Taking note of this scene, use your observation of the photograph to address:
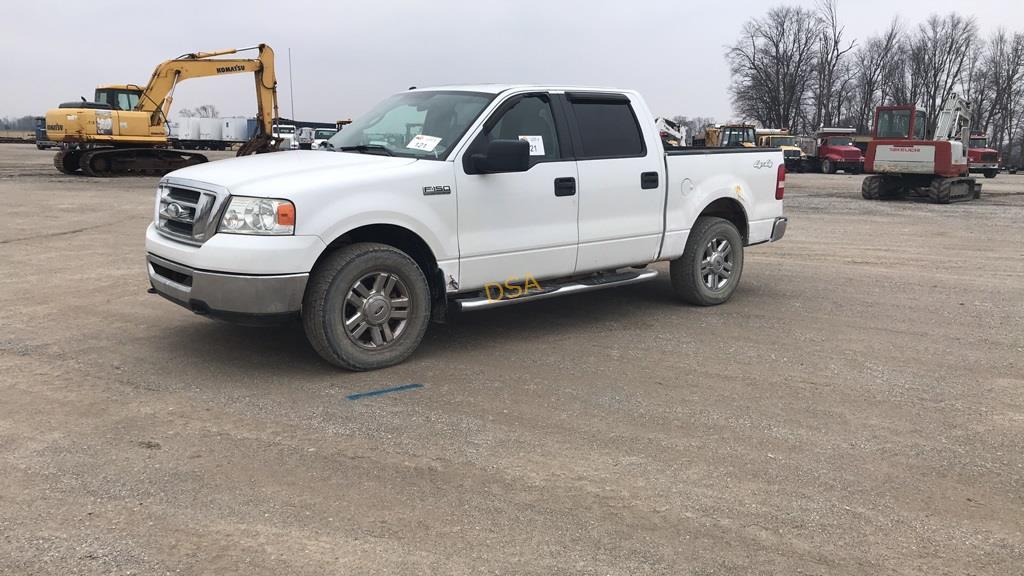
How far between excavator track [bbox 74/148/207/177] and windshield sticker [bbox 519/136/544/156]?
21.1 metres

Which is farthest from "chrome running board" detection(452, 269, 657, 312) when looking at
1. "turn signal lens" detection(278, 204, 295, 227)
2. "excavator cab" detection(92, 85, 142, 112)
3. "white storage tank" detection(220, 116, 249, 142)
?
"white storage tank" detection(220, 116, 249, 142)

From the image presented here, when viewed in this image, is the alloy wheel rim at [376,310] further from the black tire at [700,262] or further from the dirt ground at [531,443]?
the black tire at [700,262]

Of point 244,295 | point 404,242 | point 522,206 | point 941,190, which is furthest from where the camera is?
point 941,190

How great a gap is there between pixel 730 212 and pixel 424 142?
11.6ft

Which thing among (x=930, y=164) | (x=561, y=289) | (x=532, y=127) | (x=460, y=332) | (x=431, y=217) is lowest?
(x=460, y=332)

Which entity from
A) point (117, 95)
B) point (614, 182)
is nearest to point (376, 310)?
point (614, 182)

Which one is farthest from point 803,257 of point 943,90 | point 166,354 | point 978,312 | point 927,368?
point 943,90

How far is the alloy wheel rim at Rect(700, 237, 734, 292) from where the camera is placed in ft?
25.4

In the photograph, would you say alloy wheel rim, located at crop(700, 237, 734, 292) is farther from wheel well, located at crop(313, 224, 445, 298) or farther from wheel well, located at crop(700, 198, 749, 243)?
wheel well, located at crop(313, 224, 445, 298)

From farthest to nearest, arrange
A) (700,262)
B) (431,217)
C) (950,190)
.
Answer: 1. (950,190)
2. (700,262)
3. (431,217)

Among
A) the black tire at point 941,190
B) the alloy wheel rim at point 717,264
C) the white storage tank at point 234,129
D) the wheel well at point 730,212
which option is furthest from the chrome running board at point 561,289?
the white storage tank at point 234,129

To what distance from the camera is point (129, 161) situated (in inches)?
1013

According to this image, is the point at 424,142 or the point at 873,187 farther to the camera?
the point at 873,187

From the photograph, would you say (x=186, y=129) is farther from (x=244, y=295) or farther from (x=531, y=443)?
(x=531, y=443)
